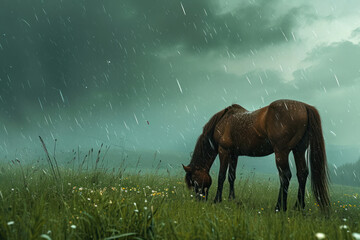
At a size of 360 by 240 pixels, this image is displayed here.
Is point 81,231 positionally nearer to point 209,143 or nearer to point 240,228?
point 240,228

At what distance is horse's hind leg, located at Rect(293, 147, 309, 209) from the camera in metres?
6.64

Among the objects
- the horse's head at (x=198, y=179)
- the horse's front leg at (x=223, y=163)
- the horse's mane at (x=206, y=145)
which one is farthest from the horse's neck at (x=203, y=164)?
the horse's front leg at (x=223, y=163)

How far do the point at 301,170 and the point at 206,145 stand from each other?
2.84m

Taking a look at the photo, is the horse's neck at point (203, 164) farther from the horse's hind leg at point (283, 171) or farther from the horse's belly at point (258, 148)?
the horse's hind leg at point (283, 171)

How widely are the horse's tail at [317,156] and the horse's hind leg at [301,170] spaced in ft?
0.61

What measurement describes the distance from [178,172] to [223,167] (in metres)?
2.91

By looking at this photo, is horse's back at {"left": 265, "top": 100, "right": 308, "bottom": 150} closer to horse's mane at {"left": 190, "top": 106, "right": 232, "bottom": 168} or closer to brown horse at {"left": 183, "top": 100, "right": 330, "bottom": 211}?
brown horse at {"left": 183, "top": 100, "right": 330, "bottom": 211}

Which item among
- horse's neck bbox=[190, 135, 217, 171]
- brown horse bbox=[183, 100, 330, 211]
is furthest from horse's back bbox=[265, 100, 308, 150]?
horse's neck bbox=[190, 135, 217, 171]

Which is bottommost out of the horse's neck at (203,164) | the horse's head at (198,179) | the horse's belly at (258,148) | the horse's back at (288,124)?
the horse's head at (198,179)

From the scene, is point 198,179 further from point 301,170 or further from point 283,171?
point 301,170

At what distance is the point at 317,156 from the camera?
21.4 feet

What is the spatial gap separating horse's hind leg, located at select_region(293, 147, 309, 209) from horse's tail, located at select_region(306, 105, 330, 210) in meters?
0.18

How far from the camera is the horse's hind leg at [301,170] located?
664 centimetres

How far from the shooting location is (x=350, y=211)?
745cm
